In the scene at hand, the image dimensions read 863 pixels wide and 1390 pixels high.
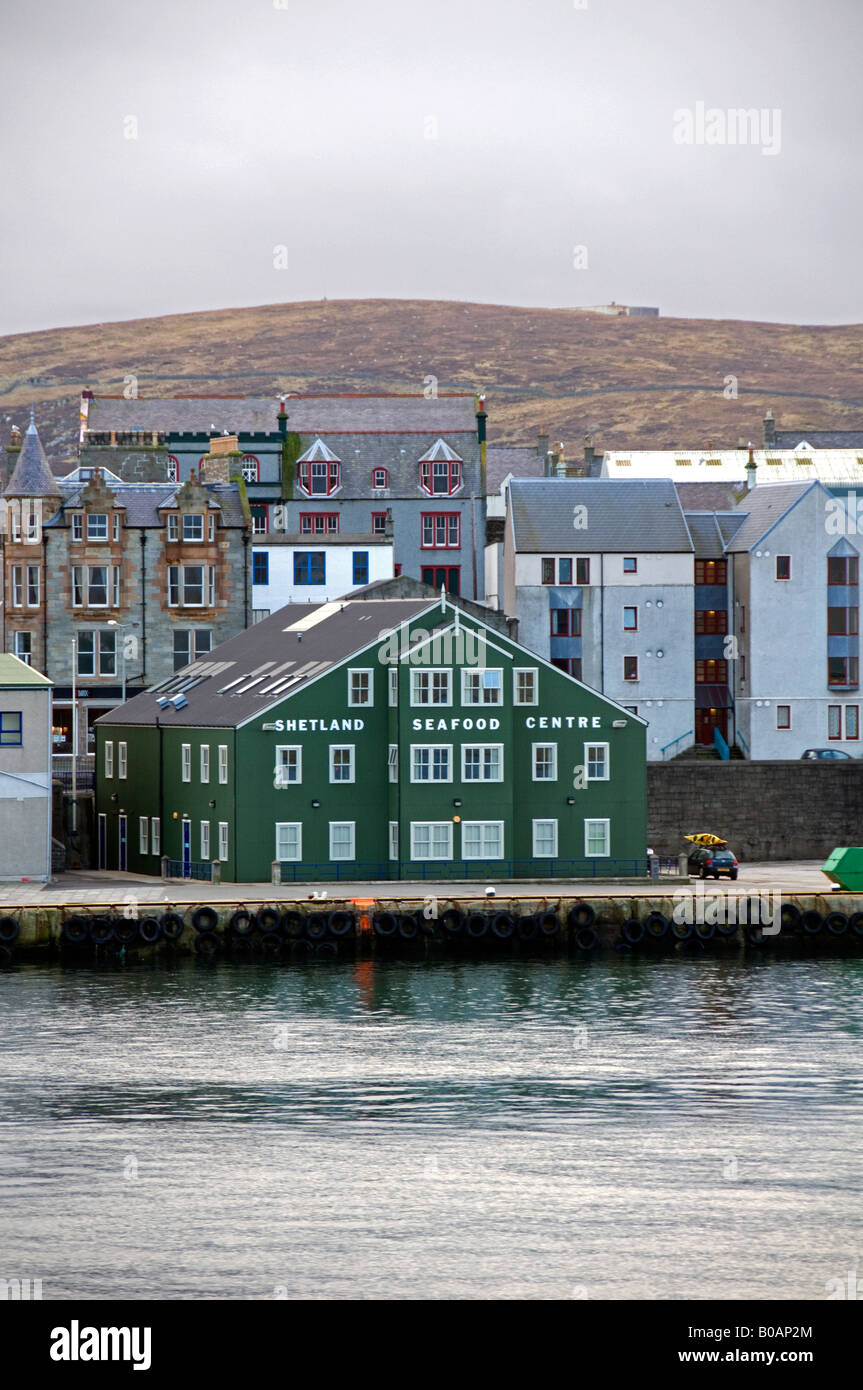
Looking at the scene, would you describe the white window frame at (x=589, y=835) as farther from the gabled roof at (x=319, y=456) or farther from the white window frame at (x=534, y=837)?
the gabled roof at (x=319, y=456)

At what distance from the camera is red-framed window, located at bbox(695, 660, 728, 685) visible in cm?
10750

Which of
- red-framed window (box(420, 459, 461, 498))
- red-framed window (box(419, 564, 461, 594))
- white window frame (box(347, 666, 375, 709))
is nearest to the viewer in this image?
white window frame (box(347, 666, 375, 709))

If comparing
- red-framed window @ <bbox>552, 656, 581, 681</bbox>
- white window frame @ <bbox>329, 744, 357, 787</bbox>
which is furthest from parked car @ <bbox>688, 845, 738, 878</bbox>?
red-framed window @ <bbox>552, 656, 581, 681</bbox>

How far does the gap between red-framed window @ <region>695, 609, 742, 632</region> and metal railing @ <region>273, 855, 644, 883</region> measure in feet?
92.1

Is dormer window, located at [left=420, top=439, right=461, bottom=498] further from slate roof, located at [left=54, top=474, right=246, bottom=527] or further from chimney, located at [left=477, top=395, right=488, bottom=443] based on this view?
slate roof, located at [left=54, top=474, right=246, bottom=527]

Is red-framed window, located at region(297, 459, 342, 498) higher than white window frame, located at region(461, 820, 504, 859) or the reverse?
higher

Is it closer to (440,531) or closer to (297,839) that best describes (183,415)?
(440,531)

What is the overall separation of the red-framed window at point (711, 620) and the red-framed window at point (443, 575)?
17.6 m

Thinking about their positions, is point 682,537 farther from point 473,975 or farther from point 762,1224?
point 762,1224

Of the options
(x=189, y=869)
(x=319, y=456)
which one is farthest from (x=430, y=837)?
(x=319, y=456)

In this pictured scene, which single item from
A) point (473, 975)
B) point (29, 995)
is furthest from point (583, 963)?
point (29, 995)

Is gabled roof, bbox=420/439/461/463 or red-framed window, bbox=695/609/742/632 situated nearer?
red-framed window, bbox=695/609/742/632

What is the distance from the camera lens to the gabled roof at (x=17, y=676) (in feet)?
262
